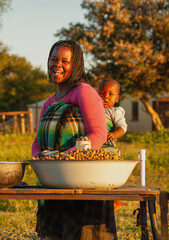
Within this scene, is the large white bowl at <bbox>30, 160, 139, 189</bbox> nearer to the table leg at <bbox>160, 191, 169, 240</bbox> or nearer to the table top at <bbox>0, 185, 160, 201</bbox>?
the table top at <bbox>0, 185, 160, 201</bbox>

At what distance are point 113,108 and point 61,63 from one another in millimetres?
969

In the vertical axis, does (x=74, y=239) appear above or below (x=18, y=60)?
below

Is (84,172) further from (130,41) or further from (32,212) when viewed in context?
(130,41)

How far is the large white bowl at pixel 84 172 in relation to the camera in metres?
1.68

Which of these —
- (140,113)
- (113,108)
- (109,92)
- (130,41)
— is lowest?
(113,108)

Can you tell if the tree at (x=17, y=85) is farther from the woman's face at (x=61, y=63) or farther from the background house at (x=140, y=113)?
the woman's face at (x=61, y=63)

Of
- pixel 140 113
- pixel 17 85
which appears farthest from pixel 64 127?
pixel 17 85

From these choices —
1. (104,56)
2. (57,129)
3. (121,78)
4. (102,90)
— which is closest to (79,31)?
(104,56)

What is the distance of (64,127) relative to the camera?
2.15m

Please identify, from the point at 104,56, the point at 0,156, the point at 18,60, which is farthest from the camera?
the point at 18,60

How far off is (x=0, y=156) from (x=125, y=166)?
8374 mm

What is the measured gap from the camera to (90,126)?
6.83 ft

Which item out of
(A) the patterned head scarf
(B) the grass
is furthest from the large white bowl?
(B) the grass

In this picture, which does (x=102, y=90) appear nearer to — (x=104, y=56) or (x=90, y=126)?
(x=90, y=126)
